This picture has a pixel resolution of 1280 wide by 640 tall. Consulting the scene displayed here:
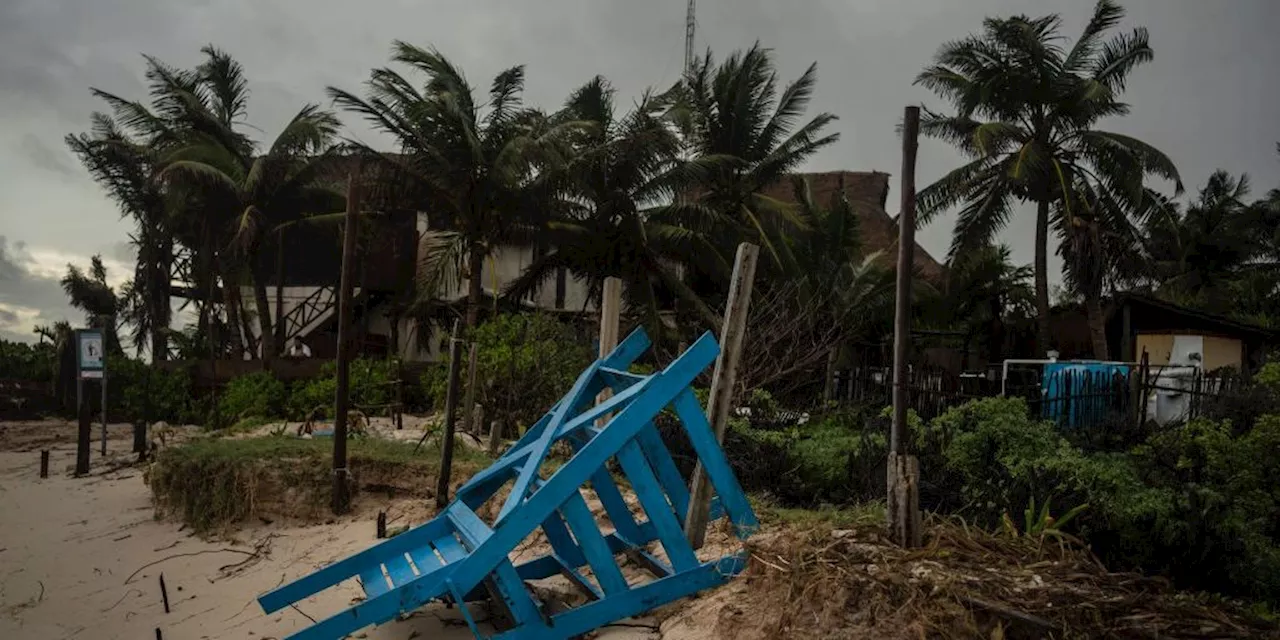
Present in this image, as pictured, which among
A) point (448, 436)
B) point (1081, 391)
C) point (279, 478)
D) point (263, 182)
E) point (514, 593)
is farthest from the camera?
point (263, 182)

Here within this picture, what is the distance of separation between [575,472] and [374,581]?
4.93 feet

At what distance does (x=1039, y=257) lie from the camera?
2253 cm

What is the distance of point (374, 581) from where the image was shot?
17.2ft

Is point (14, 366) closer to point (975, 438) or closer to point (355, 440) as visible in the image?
point (355, 440)

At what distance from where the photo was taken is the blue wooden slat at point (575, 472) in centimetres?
464

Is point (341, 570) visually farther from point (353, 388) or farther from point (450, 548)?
point (353, 388)

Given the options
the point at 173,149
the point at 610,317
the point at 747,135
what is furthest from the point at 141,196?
the point at 610,317

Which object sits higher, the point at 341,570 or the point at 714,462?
the point at 714,462

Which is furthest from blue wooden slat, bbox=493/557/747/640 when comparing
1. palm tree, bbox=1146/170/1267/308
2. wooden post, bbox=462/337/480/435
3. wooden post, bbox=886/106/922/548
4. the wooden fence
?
palm tree, bbox=1146/170/1267/308

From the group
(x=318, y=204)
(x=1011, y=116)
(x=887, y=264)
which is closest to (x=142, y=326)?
(x=318, y=204)

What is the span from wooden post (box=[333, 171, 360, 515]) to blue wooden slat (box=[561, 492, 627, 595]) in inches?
209

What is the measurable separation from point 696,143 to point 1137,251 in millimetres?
11777

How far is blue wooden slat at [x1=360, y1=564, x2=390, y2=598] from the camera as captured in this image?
16.9ft

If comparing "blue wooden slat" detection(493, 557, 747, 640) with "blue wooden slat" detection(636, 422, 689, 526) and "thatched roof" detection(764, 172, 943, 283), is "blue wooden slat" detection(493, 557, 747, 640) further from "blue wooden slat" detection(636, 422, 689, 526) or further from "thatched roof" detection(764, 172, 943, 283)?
"thatched roof" detection(764, 172, 943, 283)
